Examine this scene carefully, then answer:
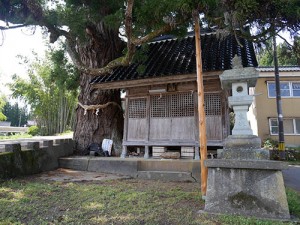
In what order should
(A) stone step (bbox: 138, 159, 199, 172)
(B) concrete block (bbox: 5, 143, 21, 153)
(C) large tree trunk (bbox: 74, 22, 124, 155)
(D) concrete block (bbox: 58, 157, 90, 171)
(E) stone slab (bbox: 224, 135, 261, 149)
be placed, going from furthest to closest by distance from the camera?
(C) large tree trunk (bbox: 74, 22, 124, 155)
(D) concrete block (bbox: 58, 157, 90, 171)
(A) stone step (bbox: 138, 159, 199, 172)
(B) concrete block (bbox: 5, 143, 21, 153)
(E) stone slab (bbox: 224, 135, 261, 149)

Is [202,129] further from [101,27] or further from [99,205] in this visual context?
[101,27]

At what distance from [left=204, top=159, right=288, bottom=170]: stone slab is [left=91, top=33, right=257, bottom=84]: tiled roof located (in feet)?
11.2

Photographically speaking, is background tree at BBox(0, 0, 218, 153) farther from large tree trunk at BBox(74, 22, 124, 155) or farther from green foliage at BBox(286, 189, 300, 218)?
green foliage at BBox(286, 189, 300, 218)

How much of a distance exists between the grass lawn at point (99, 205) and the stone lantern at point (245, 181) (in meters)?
0.29

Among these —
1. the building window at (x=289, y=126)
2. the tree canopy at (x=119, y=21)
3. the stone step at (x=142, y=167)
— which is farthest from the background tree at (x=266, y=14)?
the building window at (x=289, y=126)

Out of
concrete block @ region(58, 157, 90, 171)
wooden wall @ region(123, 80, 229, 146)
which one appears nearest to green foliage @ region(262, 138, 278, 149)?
wooden wall @ region(123, 80, 229, 146)

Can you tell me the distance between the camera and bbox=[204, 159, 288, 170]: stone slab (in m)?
3.91

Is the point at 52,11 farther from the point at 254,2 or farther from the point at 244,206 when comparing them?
the point at 244,206

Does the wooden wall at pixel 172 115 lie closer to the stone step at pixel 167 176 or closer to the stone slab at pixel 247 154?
the stone step at pixel 167 176

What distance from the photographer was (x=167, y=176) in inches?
287

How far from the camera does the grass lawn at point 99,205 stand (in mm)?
3717

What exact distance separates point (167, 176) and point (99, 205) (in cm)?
324

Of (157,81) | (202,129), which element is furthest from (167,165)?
(202,129)

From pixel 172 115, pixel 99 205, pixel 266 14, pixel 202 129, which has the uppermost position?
pixel 266 14
